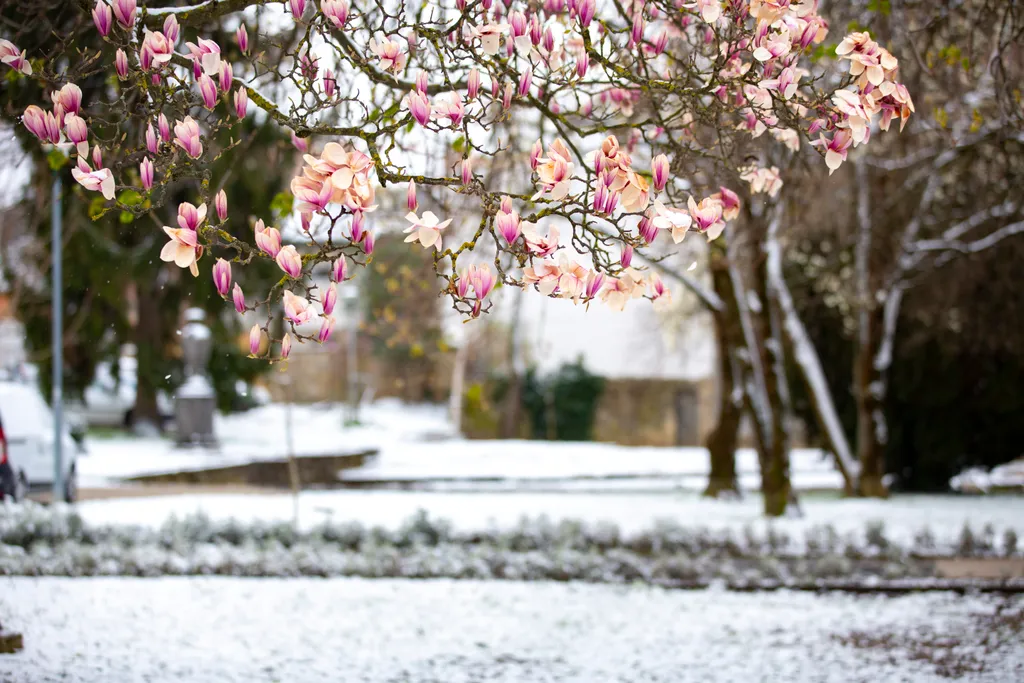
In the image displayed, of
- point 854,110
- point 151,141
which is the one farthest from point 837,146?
point 151,141

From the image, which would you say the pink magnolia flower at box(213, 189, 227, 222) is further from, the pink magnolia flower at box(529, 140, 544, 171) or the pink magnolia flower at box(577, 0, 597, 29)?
the pink magnolia flower at box(577, 0, 597, 29)

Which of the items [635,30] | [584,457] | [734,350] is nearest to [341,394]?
[584,457]

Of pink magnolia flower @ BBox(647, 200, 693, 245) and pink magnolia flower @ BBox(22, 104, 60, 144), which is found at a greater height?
pink magnolia flower @ BBox(22, 104, 60, 144)

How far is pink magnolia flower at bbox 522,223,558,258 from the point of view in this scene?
2793mm

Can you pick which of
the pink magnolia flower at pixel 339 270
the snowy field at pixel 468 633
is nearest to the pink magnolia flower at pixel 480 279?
Answer: the pink magnolia flower at pixel 339 270

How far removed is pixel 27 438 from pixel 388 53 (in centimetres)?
833

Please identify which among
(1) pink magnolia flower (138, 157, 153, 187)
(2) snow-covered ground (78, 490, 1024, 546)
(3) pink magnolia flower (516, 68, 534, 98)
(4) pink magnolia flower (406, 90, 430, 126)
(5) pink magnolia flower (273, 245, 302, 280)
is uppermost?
(3) pink magnolia flower (516, 68, 534, 98)

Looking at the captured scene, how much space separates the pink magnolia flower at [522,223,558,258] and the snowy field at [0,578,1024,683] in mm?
3014

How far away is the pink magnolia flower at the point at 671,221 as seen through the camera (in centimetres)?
280

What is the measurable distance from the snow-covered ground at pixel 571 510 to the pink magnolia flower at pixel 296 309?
6.09 m

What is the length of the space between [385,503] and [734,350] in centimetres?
426

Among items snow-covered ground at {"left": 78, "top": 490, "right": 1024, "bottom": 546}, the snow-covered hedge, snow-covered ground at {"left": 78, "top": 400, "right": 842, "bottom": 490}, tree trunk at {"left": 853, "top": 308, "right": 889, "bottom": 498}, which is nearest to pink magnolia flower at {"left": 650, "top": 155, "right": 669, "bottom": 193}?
the snow-covered hedge

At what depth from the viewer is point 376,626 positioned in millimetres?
6211

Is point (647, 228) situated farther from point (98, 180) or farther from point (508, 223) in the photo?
point (98, 180)
